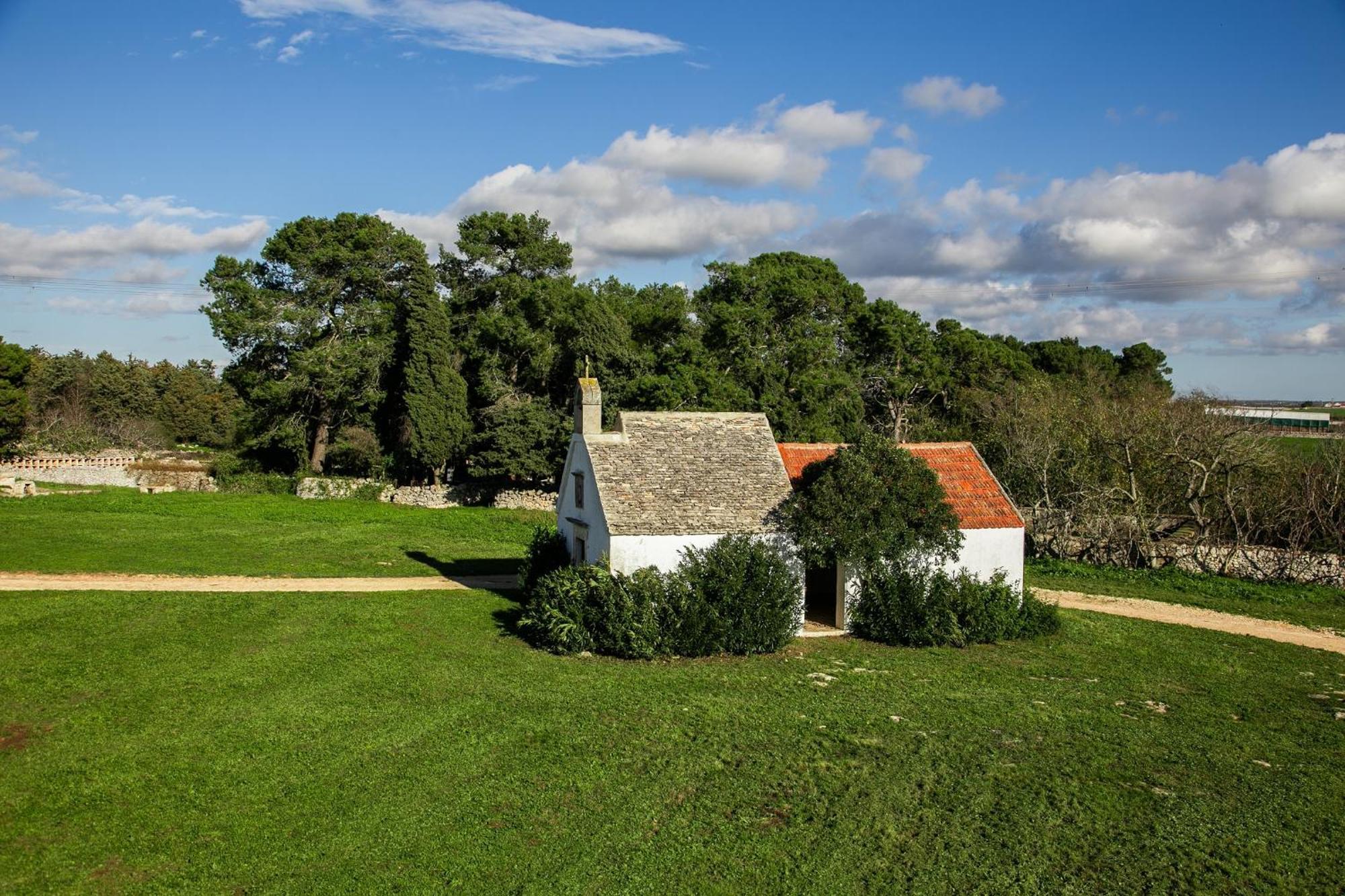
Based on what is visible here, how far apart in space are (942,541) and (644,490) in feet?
24.1

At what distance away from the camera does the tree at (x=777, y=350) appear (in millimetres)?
43156

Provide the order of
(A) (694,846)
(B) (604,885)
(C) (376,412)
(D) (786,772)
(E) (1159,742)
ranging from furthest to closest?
1. (C) (376,412)
2. (E) (1159,742)
3. (D) (786,772)
4. (A) (694,846)
5. (B) (604,885)

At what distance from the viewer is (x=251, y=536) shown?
121 feet

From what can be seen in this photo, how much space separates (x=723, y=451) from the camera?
967 inches

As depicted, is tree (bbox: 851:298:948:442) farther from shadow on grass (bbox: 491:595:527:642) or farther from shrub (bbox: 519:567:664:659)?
shrub (bbox: 519:567:664:659)

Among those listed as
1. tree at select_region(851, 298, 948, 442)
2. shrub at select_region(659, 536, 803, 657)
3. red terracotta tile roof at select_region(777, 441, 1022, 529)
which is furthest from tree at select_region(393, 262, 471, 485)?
shrub at select_region(659, 536, 803, 657)

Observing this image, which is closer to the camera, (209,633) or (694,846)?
(694,846)

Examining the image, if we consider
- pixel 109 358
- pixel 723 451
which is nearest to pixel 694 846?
pixel 723 451

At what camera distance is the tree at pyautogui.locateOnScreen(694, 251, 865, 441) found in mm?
43156

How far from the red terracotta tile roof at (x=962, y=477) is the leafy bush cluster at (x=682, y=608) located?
11.5 feet

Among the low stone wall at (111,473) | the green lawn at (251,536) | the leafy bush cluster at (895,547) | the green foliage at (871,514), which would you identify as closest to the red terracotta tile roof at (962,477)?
the green foliage at (871,514)

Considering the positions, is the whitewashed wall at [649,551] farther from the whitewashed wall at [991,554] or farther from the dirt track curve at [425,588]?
the dirt track curve at [425,588]

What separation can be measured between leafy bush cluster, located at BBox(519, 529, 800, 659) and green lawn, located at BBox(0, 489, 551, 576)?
10.8m

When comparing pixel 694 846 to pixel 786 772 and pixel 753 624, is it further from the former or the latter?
pixel 753 624
